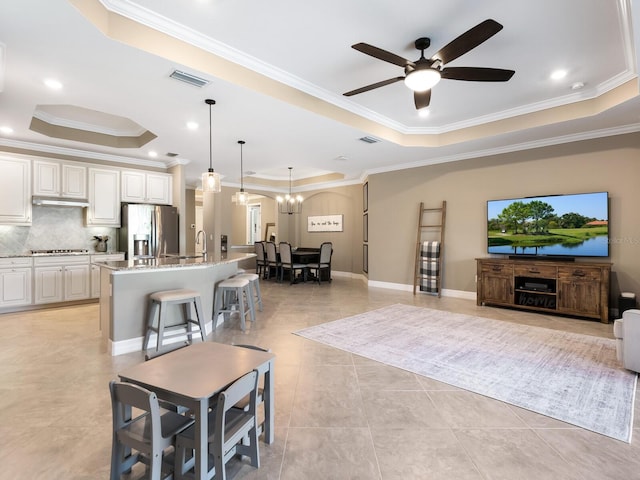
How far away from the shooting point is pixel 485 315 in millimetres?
4836

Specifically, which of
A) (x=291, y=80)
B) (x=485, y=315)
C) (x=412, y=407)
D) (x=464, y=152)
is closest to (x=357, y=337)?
(x=412, y=407)

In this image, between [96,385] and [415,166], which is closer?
[96,385]

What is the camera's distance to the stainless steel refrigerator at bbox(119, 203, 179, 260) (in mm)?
5824

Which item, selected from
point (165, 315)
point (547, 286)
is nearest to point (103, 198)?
point (165, 315)

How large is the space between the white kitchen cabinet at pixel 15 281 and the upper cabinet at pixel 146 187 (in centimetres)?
182

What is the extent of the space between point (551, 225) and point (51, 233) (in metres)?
8.44

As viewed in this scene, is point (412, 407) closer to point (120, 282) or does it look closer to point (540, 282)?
point (120, 282)

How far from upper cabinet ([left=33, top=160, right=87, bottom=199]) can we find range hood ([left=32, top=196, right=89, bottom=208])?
0.06 m

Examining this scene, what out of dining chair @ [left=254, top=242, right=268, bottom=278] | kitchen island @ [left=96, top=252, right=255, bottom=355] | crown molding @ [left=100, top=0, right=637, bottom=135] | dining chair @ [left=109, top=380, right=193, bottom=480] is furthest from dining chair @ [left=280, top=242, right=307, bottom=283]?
dining chair @ [left=109, top=380, right=193, bottom=480]

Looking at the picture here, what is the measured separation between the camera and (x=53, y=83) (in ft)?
10.7

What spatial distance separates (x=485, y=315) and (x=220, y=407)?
4616 mm

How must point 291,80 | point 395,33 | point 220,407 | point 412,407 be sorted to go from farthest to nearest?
1. point 291,80
2. point 395,33
3. point 412,407
4. point 220,407

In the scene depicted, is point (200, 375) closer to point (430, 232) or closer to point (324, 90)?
point (324, 90)

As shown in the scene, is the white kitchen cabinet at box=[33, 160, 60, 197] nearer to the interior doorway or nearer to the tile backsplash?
the tile backsplash
